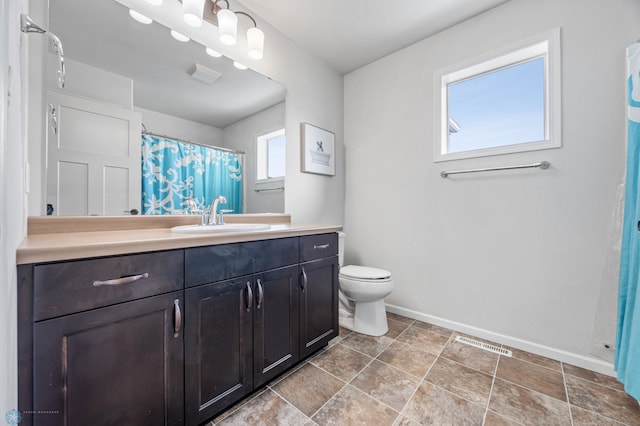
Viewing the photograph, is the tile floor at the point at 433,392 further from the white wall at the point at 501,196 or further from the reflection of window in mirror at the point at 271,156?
the reflection of window in mirror at the point at 271,156

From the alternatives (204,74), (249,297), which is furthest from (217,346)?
(204,74)

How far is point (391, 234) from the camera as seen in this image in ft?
7.81

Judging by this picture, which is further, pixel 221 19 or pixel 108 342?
pixel 221 19

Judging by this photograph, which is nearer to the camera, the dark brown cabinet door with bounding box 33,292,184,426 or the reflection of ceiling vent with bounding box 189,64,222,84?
the dark brown cabinet door with bounding box 33,292,184,426

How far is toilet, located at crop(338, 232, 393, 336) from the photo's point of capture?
1884 millimetres

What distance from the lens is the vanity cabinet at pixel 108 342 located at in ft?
2.37

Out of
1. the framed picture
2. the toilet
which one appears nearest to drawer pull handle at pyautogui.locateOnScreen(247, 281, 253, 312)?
the toilet

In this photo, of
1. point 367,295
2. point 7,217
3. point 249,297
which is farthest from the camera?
point 367,295

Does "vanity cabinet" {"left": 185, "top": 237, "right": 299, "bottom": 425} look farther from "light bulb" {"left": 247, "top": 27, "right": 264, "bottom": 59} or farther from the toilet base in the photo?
"light bulb" {"left": 247, "top": 27, "right": 264, "bottom": 59}

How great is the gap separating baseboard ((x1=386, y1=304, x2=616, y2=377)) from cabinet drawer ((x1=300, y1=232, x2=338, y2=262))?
1.09 m

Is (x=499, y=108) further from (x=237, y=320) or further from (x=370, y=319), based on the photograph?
(x=237, y=320)

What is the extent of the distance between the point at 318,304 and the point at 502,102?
1.98m

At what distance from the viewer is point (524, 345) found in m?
1.74

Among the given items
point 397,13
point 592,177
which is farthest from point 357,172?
point 592,177
